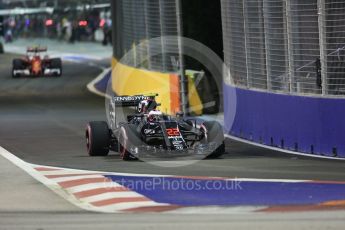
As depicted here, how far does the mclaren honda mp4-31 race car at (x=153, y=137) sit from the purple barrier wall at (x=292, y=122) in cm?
165

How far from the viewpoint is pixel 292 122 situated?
17.4 meters

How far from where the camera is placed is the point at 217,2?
28.7 m

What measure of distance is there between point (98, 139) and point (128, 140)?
1111 mm

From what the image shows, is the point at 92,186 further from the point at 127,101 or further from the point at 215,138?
the point at 127,101

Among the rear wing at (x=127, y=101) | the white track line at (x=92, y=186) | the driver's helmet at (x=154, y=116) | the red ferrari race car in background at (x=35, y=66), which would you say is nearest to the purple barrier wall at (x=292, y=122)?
the rear wing at (x=127, y=101)

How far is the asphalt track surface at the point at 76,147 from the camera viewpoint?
14.1 m

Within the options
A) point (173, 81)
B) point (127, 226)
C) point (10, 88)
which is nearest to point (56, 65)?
point (10, 88)

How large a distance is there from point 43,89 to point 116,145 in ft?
70.2

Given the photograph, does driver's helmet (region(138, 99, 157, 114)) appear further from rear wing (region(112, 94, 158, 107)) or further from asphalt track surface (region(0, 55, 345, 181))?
asphalt track surface (region(0, 55, 345, 181))

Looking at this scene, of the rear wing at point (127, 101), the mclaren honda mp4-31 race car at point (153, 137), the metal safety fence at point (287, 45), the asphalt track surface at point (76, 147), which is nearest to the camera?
the asphalt track surface at point (76, 147)

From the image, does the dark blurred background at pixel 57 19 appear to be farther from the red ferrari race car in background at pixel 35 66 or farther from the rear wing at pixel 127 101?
the rear wing at pixel 127 101

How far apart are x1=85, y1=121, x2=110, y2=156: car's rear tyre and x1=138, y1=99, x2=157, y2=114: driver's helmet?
0.67 metres

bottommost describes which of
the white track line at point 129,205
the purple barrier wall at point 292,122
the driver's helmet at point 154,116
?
the purple barrier wall at point 292,122

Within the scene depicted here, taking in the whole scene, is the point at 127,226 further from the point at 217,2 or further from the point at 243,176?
the point at 217,2
